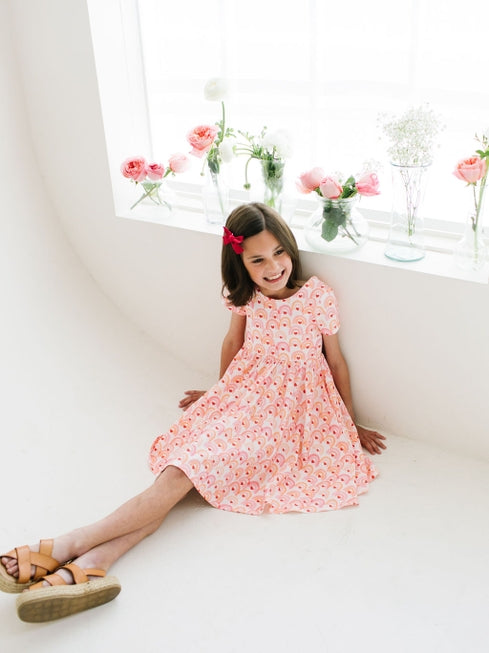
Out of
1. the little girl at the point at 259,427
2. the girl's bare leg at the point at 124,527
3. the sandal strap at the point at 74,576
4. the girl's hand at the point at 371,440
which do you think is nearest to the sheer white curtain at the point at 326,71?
the little girl at the point at 259,427

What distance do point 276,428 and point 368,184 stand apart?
717 mm

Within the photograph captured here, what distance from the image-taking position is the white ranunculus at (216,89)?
1.76 m

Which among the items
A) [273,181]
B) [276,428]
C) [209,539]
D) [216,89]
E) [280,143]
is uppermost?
[216,89]

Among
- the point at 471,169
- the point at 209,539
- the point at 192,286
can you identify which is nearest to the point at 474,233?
the point at 471,169

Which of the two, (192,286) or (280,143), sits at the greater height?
(280,143)

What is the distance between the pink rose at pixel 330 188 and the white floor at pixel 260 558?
2.47 ft

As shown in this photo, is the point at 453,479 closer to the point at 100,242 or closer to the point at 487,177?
the point at 487,177

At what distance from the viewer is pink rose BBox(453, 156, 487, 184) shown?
1.47m

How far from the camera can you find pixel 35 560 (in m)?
1.38

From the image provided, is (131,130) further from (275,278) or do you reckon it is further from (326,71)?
(275,278)

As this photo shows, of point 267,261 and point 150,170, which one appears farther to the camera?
point 150,170

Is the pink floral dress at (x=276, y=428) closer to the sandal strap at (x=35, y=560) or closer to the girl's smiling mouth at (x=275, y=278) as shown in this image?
the girl's smiling mouth at (x=275, y=278)

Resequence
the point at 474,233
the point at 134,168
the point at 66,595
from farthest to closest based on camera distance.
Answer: the point at 134,168 → the point at 474,233 → the point at 66,595

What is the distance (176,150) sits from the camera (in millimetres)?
2223
